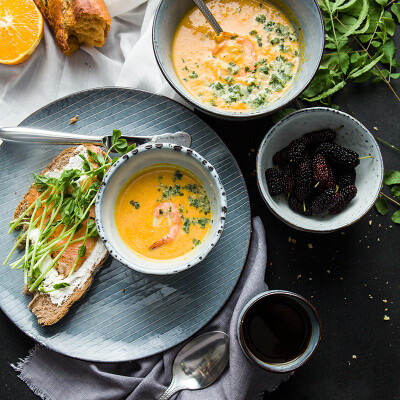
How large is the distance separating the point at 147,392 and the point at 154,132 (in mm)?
1551

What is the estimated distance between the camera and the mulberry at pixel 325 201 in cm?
245

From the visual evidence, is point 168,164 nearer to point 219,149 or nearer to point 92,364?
point 219,149

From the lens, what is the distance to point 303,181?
2490mm

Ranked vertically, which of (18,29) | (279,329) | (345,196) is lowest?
(279,329)

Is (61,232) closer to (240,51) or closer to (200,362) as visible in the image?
(200,362)

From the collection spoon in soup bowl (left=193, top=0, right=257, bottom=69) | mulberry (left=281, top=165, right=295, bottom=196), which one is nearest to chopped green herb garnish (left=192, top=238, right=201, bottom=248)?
mulberry (left=281, top=165, right=295, bottom=196)

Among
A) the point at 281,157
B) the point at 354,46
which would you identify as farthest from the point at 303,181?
the point at 354,46

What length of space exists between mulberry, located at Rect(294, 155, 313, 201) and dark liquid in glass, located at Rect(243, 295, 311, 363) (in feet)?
1.98

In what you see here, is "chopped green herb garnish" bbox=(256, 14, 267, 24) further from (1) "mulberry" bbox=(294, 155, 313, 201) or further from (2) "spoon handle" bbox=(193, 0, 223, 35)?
(1) "mulberry" bbox=(294, 155, 313, 201)

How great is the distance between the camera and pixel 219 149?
2590 mm

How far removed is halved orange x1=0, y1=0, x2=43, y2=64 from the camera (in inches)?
105

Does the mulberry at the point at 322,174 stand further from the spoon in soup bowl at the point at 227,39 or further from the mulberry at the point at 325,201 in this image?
the spoon in soup bowl at the point at 227,39

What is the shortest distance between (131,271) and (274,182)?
982 millimetres

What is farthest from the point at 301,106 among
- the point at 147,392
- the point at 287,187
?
the point at 147,392
